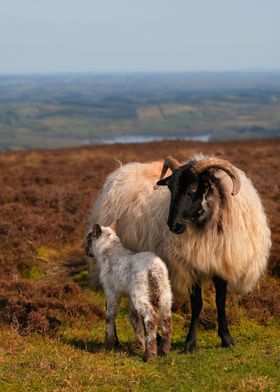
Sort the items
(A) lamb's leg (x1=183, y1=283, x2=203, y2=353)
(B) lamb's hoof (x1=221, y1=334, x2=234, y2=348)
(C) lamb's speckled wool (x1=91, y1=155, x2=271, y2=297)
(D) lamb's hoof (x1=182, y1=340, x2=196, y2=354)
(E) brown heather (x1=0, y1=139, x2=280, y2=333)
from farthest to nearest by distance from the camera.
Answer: (E) brown heather (x1=0, y1=139, x2=280, y2=333)
(B) lamb's hoof (x1=221, y1=334, x2=234, y2=348)
(A) lamb's leg (x1=183, y1=283, x2=203, y2=353)
(D) lamb's hoof (x1=182, y1=340, x2=196, y2=354)
(C) lamb's speckled wool (x1=91, y1=155, x2=271, y2=297)

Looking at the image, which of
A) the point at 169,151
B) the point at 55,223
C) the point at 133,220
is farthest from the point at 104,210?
the point at 169,151

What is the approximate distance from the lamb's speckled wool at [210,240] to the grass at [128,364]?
1084mm

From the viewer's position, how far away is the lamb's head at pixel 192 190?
7.70 m

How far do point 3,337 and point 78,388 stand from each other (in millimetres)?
2962

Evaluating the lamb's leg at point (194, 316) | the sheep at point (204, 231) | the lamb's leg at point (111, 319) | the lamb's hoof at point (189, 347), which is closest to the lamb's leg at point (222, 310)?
the sheep at point (204, 231)

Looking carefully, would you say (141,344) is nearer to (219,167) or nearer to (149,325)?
(149,325)

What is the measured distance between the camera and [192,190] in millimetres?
7727

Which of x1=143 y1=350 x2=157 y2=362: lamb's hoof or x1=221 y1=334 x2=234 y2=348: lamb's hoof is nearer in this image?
x1=143 y1=350 x2=157 y2=362: lamb's hoof

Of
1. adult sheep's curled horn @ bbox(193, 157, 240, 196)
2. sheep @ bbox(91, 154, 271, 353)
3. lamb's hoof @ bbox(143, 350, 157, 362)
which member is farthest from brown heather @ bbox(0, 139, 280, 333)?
lamb's hoof @ bbox(143, 350, 157, 362)

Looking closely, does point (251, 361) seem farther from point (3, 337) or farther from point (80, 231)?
point (80, 231)

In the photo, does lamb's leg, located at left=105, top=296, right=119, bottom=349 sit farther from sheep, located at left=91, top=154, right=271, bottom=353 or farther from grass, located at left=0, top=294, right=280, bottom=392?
sheep, located at left=91, top=154, right=271, bottom=353

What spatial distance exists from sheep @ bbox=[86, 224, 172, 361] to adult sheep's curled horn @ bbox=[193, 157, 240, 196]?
1408 millimetres

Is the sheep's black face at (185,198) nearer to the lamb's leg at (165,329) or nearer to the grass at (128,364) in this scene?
the lamb's leg at (165,329)

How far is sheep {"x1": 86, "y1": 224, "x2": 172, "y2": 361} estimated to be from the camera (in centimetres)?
762
